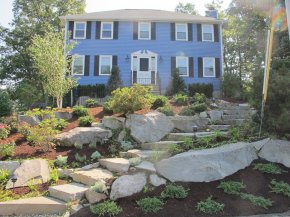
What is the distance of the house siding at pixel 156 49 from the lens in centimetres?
2080

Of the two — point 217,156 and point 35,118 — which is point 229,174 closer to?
point 217,156

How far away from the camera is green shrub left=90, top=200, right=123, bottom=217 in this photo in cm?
505

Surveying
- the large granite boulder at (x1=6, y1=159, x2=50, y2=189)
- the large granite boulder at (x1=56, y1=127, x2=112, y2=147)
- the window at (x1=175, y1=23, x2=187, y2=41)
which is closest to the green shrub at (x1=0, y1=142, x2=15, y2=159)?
the large granite boulder at (x1=6, y1=159, x2=50, y2=189)

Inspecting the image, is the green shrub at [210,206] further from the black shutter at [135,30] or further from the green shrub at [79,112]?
the black shutter at [135,30]

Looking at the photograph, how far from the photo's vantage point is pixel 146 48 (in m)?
21.2

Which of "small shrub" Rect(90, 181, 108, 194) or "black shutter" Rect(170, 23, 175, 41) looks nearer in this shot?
"small shrub" Rect(90, 181, 108, 194)

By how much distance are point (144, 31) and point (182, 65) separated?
342 centimetres

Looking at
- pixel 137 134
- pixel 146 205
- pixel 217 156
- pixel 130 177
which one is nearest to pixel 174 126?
pixel 137 134

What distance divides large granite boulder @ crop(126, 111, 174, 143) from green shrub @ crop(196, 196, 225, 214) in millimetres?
3543

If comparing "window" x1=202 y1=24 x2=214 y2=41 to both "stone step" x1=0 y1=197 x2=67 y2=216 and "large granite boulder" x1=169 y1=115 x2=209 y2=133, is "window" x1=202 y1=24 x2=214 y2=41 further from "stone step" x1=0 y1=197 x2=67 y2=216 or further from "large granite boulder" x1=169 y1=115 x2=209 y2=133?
"stone step" x1=0 y1=197 x2=67 y2=216

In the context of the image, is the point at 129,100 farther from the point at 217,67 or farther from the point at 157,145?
the point at 217,67

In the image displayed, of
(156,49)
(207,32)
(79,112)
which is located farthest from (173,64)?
(79,112)

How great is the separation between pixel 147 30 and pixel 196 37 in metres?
3.30

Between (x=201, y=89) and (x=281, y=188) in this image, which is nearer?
(x=281, y=188)
